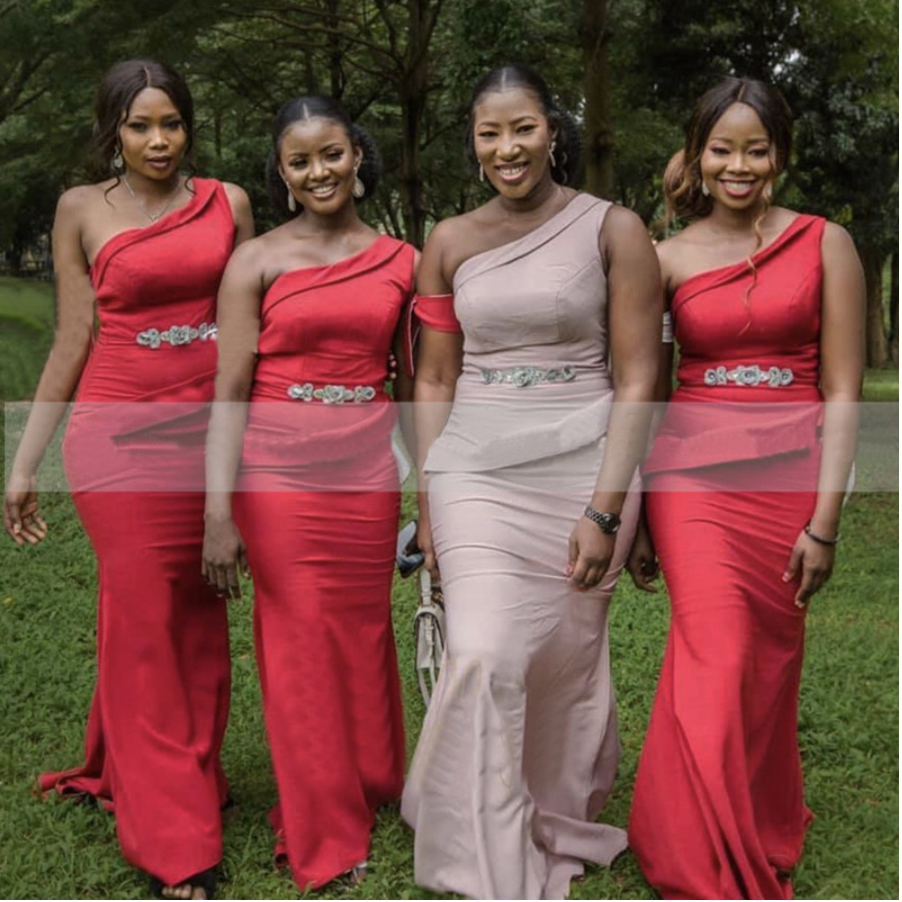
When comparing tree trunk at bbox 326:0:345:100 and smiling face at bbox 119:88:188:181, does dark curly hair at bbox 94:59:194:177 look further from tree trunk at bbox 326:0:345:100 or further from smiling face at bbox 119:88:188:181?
tree trunk at bbox 326:0:345:100

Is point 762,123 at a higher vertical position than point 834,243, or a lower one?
higher

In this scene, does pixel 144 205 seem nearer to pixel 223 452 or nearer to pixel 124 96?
pixel 124 96

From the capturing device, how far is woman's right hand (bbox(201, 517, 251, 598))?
11.7ft

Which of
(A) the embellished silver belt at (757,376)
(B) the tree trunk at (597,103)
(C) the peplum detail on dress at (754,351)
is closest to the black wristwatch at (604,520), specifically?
(C) the peplum detail on dress at (754,351)

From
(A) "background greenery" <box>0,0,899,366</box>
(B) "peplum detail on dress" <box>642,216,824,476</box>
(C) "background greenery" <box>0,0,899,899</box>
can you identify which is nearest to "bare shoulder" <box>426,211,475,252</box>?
(B) "peplum detail on dress" <box>642,216,824,476</box>

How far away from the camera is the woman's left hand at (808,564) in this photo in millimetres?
3406

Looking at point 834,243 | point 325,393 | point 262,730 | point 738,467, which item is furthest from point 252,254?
point 262,730

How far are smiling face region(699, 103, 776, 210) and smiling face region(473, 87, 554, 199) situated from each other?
421 millimetres

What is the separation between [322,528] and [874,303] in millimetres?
17507

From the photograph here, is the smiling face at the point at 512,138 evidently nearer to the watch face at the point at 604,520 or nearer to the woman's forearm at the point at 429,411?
the woman's forearm at the point at 429,411

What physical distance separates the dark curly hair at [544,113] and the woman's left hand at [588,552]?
884mm

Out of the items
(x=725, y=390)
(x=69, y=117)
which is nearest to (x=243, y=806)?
(x=725, y=390)

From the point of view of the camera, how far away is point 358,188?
367 cm

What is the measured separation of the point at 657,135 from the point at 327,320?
1190 centimetres
